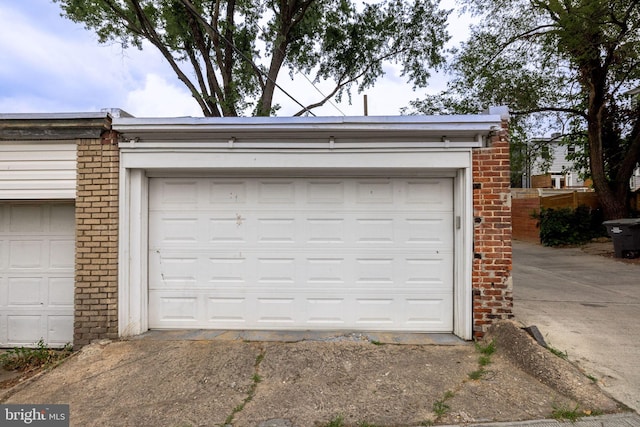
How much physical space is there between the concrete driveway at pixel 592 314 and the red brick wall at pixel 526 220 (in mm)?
5502

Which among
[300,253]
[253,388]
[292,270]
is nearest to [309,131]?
[300,253]

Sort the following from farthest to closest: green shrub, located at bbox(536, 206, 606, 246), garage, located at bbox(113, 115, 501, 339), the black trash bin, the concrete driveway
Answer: green shrub, located at bbox(536, 206, 606, 246)
the black trash bin
garage, located at bbox(113, 115, 501, 339)
the concrete driveway

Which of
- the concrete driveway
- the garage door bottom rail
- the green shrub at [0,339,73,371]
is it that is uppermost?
the concrete driveway

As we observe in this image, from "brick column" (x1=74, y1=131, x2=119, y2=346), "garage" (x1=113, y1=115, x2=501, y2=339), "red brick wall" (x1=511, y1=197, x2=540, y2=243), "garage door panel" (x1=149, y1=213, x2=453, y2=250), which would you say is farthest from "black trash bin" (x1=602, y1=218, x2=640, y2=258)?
"brick column" (x1=74, y1=131, x2=119, y2=346)

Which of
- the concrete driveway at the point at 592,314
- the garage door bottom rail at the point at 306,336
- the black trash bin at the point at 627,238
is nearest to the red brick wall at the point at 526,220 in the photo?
Answer: the black trash bin at the point at 627,238

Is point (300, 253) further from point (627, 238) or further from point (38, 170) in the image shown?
point (627, 238)

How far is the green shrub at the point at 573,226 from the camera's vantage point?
44.5 ft

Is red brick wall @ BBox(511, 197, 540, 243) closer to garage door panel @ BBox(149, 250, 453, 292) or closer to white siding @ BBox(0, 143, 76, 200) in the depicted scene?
garage door panel @ BBox(149, 250, 453, 292)

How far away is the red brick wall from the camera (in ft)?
49.4

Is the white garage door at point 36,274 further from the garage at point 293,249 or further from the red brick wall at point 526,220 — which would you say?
the red brick wall at point 526,220

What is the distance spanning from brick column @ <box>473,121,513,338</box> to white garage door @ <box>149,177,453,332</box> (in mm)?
380

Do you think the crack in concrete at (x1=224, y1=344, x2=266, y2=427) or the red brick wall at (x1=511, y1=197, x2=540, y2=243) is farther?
the red brick wall at (x1=511, y1=197, x2=540, y2=243)

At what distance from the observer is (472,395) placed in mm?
3299

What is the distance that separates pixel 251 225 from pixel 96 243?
1.92 metres
